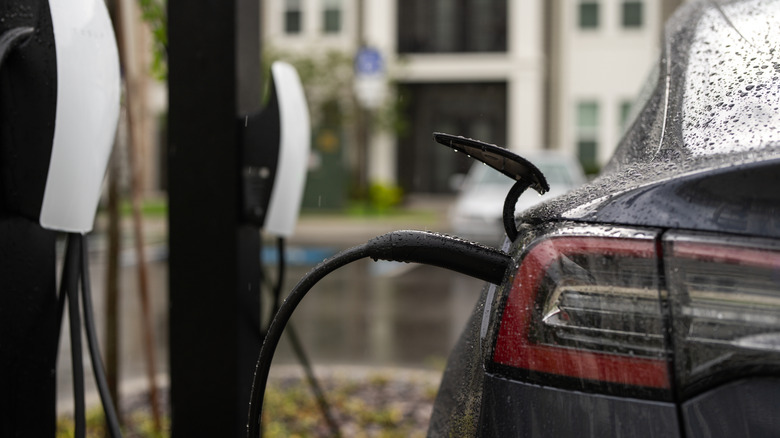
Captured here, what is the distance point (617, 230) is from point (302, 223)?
55.9 ft

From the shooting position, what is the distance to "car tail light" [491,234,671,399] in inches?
42.1

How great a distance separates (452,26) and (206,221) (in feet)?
85.1

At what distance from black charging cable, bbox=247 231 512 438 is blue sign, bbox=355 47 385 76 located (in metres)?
19.2

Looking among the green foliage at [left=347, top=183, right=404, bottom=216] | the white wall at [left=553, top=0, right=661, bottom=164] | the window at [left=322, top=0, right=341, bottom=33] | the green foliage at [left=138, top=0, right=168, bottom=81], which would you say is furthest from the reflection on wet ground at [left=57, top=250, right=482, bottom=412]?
the window at [left=322, top=0, right=341, bottom=33]

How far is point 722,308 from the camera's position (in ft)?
3.41

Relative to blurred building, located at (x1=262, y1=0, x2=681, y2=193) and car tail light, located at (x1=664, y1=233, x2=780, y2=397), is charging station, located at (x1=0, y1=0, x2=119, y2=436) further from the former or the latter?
blurred building, located at (x1=262, y1=0, x2=681, y2=193)

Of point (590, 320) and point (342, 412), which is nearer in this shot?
point (590, 320)

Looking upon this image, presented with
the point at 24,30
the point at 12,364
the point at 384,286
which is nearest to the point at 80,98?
the point at 24,30

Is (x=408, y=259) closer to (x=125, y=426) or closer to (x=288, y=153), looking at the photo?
(x=288, y=153)

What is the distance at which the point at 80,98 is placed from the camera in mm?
1863

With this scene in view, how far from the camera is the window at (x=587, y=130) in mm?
26578

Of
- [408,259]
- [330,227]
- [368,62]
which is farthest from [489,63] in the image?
[408,259]

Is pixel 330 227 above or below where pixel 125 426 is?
below

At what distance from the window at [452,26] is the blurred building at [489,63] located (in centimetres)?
3
